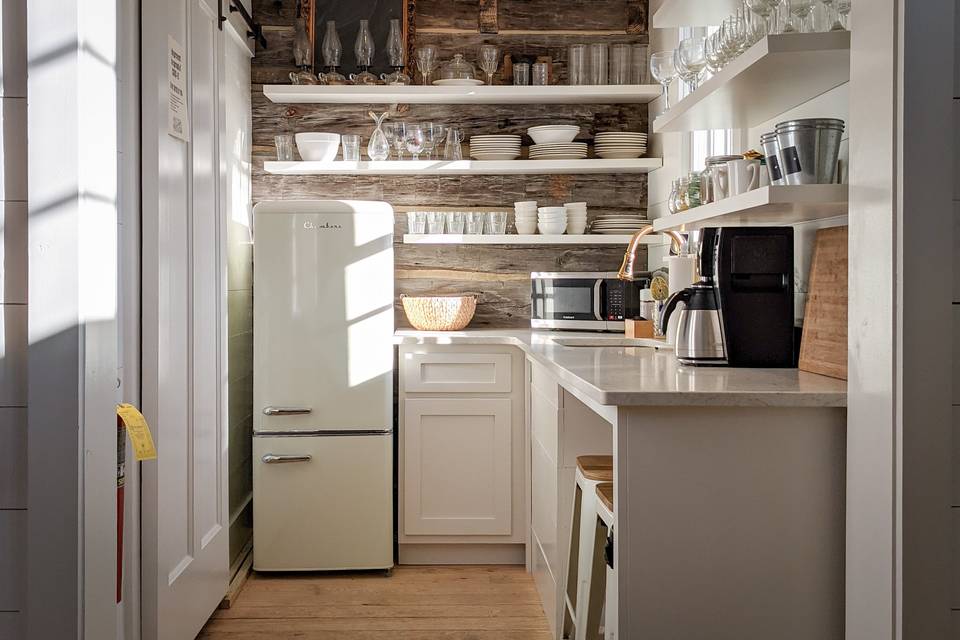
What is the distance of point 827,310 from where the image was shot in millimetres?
2168

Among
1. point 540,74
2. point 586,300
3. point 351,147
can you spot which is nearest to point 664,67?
point 586,300

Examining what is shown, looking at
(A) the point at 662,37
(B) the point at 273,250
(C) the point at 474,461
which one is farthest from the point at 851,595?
(A) the point at 662,37

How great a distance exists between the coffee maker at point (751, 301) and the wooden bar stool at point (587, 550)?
41 centimetres

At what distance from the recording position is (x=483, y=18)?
13.7ft

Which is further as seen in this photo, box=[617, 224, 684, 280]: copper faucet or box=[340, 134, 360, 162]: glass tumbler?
box=[340, 134, 360, 162]: glass tumbler

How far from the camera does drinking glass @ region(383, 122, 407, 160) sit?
3.95m

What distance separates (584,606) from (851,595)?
0.71 m

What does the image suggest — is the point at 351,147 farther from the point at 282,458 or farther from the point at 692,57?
the point at 692,57

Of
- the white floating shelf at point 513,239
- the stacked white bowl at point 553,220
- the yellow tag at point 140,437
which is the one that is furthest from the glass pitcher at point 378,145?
the yellow tag at point 140,437

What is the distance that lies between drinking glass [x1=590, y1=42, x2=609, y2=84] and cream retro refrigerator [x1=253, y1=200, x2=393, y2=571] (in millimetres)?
1173

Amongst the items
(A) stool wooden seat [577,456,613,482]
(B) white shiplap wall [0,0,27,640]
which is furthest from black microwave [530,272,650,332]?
(B) white shiplap wall [0,0,27,640]

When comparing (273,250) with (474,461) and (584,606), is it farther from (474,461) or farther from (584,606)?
(584,606)

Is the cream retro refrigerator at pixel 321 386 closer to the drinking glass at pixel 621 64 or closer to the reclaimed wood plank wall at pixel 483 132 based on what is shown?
the reclaimed wood plank wall at pixel 483 132

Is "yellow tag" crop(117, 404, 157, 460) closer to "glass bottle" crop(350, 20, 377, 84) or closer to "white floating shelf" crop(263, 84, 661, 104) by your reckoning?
"white floating shelf" crop(263, 84, 661, 104)
